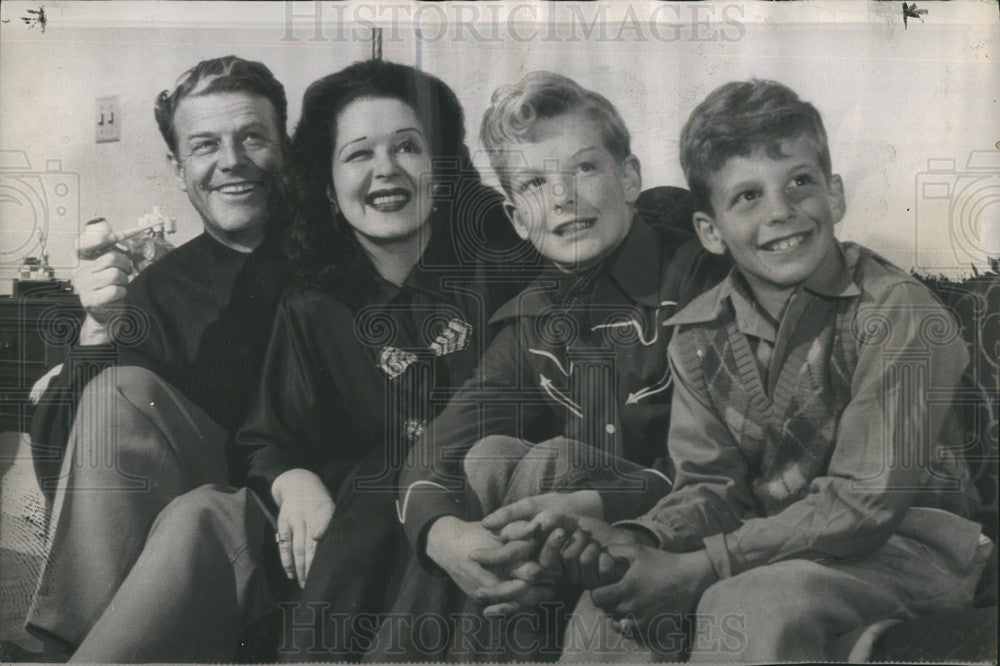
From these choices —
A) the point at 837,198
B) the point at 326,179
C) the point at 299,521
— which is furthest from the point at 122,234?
the point at 837,198

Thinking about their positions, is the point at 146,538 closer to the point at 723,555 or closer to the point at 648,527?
the point at 648,527

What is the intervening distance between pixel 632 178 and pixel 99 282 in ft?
5.82

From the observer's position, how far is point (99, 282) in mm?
3174

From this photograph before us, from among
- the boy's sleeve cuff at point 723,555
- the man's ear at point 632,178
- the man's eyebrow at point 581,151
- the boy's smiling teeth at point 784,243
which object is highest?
the man's eyebrow at point 581,151

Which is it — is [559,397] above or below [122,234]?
below

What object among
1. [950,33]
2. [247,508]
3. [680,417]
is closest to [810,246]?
[680,417]

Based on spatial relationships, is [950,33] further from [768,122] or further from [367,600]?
[367,600]

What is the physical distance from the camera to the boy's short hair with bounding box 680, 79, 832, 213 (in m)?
3.20

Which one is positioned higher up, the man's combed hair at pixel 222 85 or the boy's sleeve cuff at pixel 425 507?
the man's combed hair at pixel 222 85

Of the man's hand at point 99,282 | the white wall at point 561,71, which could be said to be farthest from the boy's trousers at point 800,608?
the man's hand at point 99,282

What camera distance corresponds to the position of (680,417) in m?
3.16

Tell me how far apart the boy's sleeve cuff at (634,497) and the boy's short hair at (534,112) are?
1031mm

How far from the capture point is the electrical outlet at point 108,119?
3199mm

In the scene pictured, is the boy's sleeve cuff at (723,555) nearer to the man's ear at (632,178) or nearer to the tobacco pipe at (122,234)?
the man's ear at (632,178)
